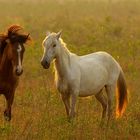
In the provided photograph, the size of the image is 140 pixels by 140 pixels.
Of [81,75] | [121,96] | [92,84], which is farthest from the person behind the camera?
[121,96]

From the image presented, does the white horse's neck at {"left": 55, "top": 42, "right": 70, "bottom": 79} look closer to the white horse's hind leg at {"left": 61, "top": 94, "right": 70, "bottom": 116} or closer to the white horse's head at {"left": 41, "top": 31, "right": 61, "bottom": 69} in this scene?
the white horse's head at {"left": 41, "top": 31, "right": 61, "bottom": 69}

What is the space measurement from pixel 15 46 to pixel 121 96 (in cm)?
237

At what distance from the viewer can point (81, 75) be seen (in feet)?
26.8

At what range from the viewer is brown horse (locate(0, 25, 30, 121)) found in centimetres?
778

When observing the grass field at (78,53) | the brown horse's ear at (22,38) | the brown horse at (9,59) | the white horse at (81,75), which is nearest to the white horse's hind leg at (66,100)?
the white horse at (81,75)

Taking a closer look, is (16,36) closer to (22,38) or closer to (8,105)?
(22,38)

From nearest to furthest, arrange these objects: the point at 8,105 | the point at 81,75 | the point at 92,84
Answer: the point at 8,105 → the point at 81,75 → the point at 92,84

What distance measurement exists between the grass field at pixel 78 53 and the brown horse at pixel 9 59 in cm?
48

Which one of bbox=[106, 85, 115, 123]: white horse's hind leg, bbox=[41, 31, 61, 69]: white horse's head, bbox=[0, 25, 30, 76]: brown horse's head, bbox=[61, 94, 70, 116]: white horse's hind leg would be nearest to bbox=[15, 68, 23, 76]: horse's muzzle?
bbox=[0, 25, 30, 76]: brown horse's head

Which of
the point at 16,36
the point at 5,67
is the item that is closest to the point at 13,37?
the point at 16,36

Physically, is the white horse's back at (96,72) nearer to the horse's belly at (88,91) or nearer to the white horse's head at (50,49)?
the horse's belly at (88,91)

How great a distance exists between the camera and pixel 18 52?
7645 millimetres

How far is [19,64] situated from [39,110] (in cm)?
174

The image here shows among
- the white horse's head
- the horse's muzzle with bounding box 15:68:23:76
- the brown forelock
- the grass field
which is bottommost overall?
the grass field
